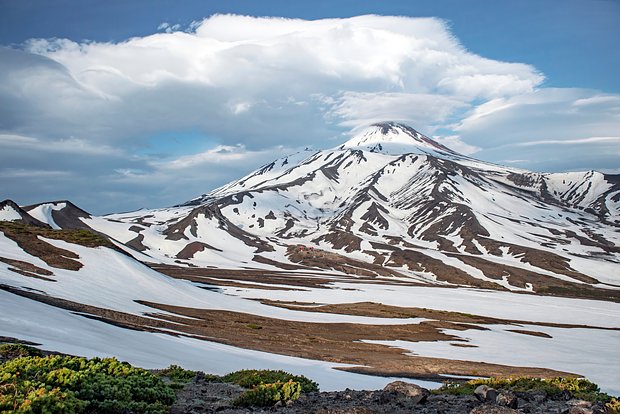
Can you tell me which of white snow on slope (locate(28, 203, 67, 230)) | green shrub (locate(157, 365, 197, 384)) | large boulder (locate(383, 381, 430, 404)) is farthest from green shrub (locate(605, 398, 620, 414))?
white snow on slope (locate(28, 203, 67, 230))

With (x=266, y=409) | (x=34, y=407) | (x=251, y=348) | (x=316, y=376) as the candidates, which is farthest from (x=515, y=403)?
(x=251, y=348)

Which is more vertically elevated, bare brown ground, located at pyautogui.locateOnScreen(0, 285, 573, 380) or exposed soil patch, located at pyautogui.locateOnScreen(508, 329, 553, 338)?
exposed soil patch, located at pyautogui.locateOnScreen(508, 329, 553, 338)

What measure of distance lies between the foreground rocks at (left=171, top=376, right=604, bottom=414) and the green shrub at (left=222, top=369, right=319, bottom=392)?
69 centimetres

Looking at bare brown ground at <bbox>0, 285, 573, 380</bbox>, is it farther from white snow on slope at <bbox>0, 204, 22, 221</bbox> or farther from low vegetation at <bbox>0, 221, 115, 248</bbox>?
white snow on slope at <bbox>0, 204, 22, 221</bbox>

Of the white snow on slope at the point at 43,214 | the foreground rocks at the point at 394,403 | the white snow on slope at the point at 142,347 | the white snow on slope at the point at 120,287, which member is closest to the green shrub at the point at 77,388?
the foreground rocks at the point at 394,403

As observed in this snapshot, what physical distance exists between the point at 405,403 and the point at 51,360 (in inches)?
380

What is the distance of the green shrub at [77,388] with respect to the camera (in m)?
8.79

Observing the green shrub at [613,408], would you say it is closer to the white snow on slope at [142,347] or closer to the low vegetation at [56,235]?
the white snow on slope at [142,347]

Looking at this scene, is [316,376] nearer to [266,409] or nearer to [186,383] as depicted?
[186,383]

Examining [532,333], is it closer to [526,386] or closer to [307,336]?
[307,336]

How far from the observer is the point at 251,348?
37000mm

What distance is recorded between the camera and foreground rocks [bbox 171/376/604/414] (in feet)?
41.7

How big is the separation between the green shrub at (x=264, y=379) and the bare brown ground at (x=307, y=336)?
1430 cm

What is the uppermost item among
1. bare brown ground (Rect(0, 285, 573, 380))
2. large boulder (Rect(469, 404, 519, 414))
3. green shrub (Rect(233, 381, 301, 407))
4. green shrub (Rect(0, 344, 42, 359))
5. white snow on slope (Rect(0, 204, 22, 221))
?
white snow on slope (Rect(0, 204, 22, 221))
